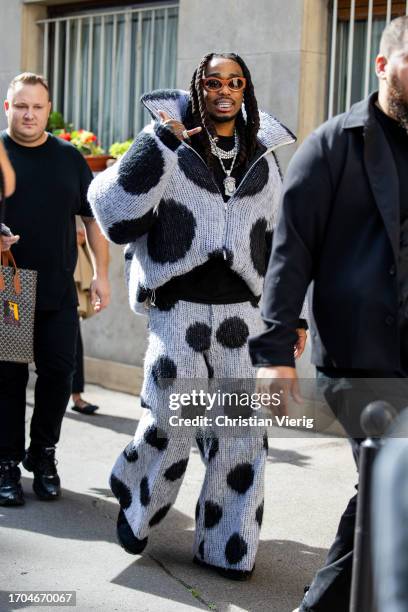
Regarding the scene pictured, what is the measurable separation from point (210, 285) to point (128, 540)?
3.58 feet

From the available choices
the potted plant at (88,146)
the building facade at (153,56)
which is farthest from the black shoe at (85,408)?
the potted plant at (88,146)

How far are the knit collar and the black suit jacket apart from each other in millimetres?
1371

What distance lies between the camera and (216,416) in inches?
188

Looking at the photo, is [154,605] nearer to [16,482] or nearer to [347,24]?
[16,482]

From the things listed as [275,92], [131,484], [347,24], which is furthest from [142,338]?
[131,484]

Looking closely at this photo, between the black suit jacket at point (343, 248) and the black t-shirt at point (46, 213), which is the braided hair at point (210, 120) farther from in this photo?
the black suit jacket at point (343, 248)

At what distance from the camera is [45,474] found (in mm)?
5844

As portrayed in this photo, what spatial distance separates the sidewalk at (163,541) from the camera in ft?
14.9

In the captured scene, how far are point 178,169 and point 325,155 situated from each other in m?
1.33

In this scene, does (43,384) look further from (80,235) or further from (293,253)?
(293,253)

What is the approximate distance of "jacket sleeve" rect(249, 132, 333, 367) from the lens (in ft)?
11.2

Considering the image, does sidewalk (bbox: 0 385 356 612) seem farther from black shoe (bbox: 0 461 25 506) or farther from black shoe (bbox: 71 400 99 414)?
black shoe (bbox: 71 400 99 414)

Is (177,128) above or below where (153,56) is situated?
below

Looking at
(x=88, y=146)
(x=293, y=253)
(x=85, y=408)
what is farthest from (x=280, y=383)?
(x=88, y=146)
